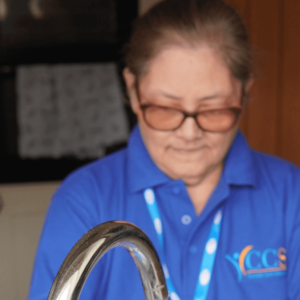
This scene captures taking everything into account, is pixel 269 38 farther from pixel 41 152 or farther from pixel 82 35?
pixel 41 152

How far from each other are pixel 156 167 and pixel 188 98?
209mm

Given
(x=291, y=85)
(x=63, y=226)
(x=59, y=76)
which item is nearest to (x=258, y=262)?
(x=63, y=226)

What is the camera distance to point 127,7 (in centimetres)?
242

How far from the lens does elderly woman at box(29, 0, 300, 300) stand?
90cm

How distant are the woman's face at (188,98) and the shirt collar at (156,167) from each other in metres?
0.04

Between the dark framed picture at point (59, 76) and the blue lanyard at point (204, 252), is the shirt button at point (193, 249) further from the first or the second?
the dark framed picture at point (59, 76)

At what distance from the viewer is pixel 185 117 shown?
0.91m

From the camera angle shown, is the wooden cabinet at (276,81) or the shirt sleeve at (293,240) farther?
the wooden cabinet at (276,81)

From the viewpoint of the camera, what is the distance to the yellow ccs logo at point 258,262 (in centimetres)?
94

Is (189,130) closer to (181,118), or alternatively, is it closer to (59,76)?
(181,118)

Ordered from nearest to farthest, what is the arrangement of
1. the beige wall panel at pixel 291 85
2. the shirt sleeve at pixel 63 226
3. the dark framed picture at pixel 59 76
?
1. the shirt sleeve at pixel 63 226
2. the beige wall panel at pixel 291 85
3. the dark framed picture at pixel 59 76

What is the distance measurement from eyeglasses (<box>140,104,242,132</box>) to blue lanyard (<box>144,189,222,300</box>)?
6.9 inches

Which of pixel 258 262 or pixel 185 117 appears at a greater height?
pixel 185 117

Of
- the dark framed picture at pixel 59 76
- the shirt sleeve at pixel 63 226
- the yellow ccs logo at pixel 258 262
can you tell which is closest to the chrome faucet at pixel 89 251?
the shirt sleeve at pixel 63 226
